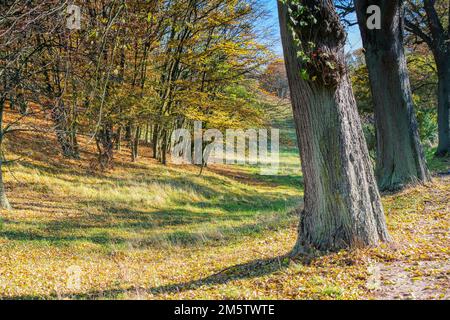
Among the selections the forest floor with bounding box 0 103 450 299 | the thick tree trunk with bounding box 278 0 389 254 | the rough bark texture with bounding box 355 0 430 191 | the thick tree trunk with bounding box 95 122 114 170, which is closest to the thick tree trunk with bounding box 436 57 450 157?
the forest floor with bounding box 0 103 450 299

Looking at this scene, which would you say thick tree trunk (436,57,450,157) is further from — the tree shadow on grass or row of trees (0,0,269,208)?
the tree shadow on grass

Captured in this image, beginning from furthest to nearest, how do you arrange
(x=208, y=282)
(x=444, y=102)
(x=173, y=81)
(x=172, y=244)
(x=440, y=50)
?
(x=173, y=81), (x=444, y=102), (x=440, y=50), (x=172, y=244), (x=208, y=282)

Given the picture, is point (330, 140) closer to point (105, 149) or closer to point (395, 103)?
point (395, 103)

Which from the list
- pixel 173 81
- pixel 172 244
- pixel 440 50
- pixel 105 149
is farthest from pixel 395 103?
pixel 173 81

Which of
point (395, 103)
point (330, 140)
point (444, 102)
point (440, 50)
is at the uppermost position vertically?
point (440, 50)

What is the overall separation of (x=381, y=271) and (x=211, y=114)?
18.7 meters

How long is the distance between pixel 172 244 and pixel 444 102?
1225 cm

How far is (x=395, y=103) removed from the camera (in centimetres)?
1012

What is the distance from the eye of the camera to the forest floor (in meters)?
4.64

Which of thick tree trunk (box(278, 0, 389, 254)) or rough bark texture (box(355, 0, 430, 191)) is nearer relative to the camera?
thick tree trunk (box(278, 0, 389, 254))

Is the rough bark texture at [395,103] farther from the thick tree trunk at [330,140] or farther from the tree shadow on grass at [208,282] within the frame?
the tree shadow on grass at [208,282]

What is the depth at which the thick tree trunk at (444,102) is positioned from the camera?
15.7 m

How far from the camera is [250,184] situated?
25219 mm

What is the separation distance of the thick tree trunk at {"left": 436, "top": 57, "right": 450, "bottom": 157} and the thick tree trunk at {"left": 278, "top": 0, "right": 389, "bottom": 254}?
12386 millimetres
